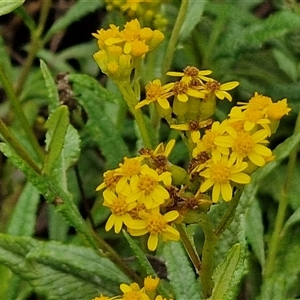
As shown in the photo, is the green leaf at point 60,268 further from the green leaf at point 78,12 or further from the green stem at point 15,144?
the green leaf at point 78,12

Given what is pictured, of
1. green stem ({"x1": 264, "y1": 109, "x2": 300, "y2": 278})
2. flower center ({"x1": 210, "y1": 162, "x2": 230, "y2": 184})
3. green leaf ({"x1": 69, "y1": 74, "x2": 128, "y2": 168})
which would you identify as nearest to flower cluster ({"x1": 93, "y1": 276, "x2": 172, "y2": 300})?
flower center ({"x1": 210, "y1": 162, "x2": 230, "y2": 184})

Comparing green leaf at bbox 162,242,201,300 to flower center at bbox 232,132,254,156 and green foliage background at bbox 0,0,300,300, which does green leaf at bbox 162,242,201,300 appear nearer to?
green foliage background at bbox 0,0,300,300

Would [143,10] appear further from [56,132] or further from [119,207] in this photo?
[119,207]

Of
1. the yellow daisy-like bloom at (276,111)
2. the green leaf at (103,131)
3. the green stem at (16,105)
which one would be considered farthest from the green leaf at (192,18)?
the yellow daisy-like bloom at (276,111)

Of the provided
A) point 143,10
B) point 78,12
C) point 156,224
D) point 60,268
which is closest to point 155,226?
point 156,224

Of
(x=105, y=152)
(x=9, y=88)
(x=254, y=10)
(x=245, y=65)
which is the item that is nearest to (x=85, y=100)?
(x=105, y=152)

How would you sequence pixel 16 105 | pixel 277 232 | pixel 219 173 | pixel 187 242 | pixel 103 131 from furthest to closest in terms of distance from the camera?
pixel 103 131 < pixel 277 232 < pixel 16 105 < pixel 187 242 < pixel 219 173

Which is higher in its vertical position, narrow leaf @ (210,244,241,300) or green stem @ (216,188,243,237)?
green stem @ (216,188,243,237)
